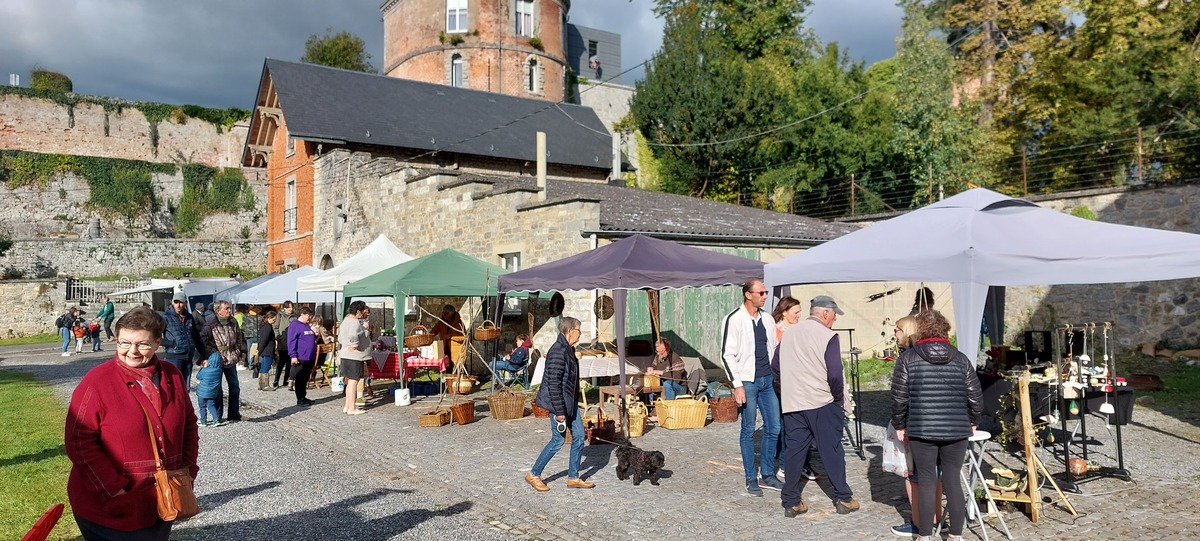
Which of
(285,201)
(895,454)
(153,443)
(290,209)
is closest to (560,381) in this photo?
(895,454)

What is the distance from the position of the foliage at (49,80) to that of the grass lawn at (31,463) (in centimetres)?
3528

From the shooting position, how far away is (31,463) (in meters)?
7.81

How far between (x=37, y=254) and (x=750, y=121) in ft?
96.2

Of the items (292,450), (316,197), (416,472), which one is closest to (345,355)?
(292,450)

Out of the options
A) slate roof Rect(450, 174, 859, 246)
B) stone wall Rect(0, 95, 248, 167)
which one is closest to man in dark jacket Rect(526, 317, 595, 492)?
slate roof Rect(450, 174, 859, 246)

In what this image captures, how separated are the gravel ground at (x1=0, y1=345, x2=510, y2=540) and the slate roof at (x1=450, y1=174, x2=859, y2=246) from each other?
20.8ft

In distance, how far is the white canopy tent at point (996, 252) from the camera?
605cm

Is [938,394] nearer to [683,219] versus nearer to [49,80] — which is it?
[683,219]

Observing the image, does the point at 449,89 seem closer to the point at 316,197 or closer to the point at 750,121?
the point at 316,197

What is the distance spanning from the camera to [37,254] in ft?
110

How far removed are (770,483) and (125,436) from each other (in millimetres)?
4705

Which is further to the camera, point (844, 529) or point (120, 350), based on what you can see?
point (844, 529)

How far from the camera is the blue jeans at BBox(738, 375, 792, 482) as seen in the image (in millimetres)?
6363

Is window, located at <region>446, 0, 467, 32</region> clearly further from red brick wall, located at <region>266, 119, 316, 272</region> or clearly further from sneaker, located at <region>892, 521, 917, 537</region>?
sneaker, located at <region>892, 521, 917, 537</region>
